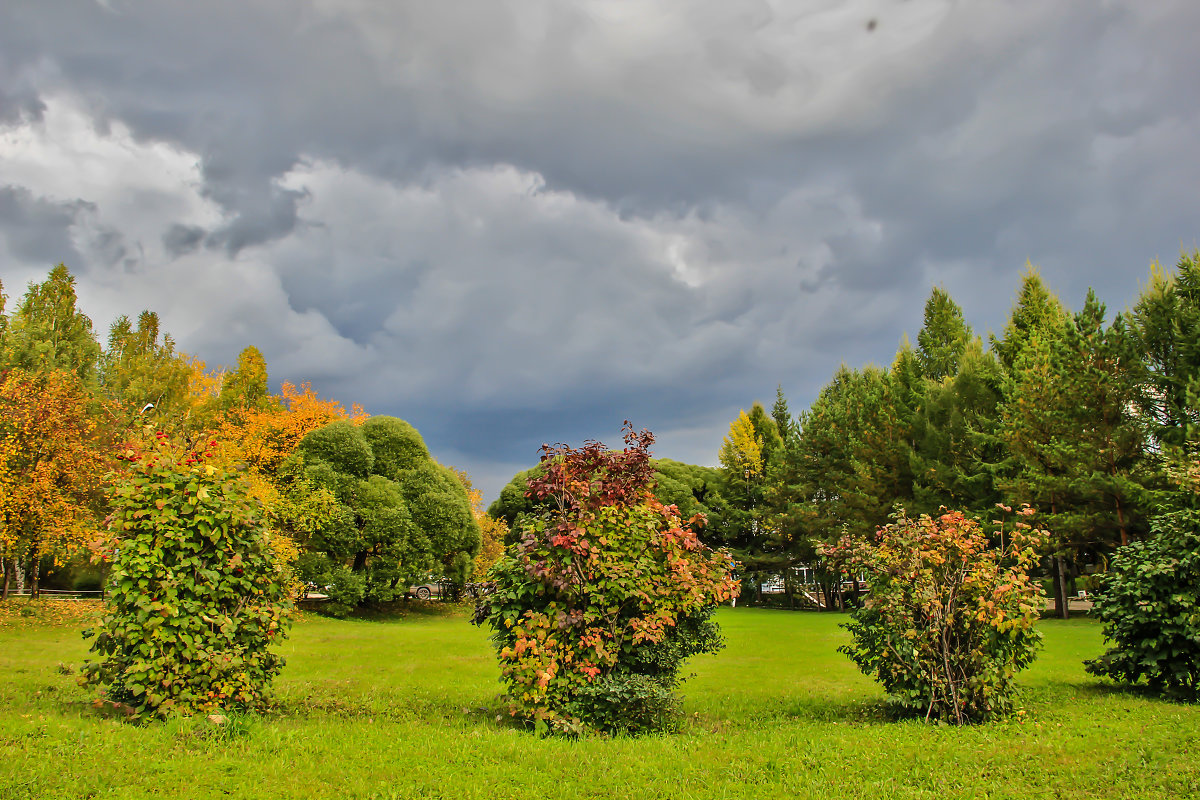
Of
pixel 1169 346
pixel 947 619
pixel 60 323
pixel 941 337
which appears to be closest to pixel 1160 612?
pixel 947 619

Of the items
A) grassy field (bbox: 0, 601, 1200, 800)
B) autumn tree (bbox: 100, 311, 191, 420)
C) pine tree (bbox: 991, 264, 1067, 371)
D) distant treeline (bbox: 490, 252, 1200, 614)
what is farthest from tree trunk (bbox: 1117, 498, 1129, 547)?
autumn tree (bbox: 100, 311, 191, 420)

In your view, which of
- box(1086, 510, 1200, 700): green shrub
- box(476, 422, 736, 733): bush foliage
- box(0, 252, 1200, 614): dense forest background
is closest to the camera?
box(476, 422, 736, 733): bush foliage

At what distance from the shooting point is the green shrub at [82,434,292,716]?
6.27 m

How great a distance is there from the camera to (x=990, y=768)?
5.54m

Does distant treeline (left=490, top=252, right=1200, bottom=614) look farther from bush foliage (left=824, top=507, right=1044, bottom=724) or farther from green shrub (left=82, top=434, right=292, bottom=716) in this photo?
green shrub (left=82, top=434, right=292, bottom=716)

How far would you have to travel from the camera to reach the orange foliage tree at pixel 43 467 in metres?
17.9

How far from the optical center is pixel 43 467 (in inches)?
726

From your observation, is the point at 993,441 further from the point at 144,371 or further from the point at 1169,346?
the point at 144,371

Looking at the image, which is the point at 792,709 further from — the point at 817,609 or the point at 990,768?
the point at 817,609

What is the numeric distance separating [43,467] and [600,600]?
61.3ft

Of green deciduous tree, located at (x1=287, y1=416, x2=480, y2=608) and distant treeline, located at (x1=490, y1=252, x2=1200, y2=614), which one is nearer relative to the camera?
distant treeline, located at (x1=490, y1=252, x2=1200, y2=614)

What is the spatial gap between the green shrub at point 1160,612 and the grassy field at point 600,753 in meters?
0.42

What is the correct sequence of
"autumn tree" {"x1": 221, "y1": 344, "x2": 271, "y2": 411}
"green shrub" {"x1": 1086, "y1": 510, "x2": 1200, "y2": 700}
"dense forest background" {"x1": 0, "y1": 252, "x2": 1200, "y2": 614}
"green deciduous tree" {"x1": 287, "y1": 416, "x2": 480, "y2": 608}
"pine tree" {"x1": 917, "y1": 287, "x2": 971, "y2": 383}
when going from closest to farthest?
"green shrub" {"x1": 1086, "y1": 510, "x2": 1200, "y2": 700} → "dense forest background" {"x1": 0, "y1": 252, "x2": 1200, "y2": 614} → "green deciduous tree" {"x1": 287, "y1": 416, "x2": 480, "y2": 608} → "pine tree" {"x1": 917, "y1": 287, "x2": 971, "y2": 383} → "autumn tree" {"x1": 221, "y1": 344, "x2": 271, "y2": 411}

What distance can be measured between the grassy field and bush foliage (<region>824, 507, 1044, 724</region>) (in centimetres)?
41
